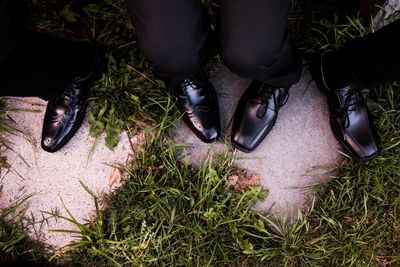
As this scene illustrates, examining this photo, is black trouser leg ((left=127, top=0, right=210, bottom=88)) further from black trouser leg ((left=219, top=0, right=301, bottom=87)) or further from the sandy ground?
the sandy ground

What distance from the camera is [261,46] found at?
1.77 metres

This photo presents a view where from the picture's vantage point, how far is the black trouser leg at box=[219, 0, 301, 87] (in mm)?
1657

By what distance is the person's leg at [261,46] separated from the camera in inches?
65.6

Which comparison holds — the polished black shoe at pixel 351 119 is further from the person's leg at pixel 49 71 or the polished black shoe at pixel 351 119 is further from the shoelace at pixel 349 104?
the person's leg at pixel 49 71

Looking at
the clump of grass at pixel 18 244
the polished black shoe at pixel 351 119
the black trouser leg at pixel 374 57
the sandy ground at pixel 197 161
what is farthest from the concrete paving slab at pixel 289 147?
the clump of grass at pixel 18 244

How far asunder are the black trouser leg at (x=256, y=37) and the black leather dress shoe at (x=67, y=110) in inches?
36.5

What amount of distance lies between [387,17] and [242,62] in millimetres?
1191

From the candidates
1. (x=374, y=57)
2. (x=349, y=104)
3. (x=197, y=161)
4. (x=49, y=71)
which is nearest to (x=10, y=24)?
(x=49, y=71)

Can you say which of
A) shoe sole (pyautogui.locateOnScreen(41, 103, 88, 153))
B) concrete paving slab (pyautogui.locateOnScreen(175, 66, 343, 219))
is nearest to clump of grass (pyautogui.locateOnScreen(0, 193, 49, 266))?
shoe sole (pyautogui.locateOnScreen(41, 103, 88, 153))

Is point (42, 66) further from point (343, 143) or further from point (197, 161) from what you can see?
point (343, 143)

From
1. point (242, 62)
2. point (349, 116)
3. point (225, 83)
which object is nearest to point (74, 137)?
point (225, 83)

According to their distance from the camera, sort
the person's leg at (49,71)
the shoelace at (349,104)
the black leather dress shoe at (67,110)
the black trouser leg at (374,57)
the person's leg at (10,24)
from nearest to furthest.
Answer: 1. the person's leg at (10,24)
2. the person's leg at (49,71)
3. the black trouser leg at (374,57)
4. the shoelace at (349,104)
5. the black leather dress shoe at (67,110)

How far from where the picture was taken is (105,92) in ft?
8.41

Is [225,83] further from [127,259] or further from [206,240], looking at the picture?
[127,259]
